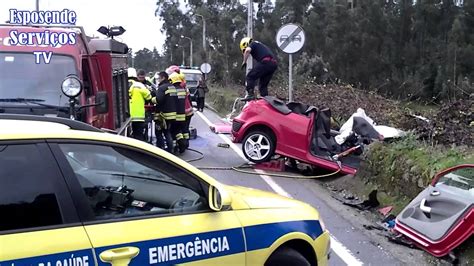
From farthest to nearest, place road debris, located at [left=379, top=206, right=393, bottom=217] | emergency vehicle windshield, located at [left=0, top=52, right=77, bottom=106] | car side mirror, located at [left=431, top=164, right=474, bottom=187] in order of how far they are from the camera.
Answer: road debris, located at [left=379, top=206, right=393, bottom=217]
emergency vehicle windshield, located at [left=0, top=52, right=77, bottom=106]
car side mirror, located at [left=431, top=164, right=474, bottom=187]

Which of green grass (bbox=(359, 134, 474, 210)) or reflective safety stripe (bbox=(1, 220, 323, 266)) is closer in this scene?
reflective safety stripe (bbox=(1, 220, 323, 266))

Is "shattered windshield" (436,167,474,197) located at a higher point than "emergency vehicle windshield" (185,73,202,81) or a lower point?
lower

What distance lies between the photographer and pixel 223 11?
74.7 m

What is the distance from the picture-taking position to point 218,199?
3.87 m

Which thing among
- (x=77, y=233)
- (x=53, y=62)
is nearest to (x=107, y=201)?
(x=77, y=233)

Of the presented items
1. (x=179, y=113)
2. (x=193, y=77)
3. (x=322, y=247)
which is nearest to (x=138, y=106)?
(x=179, y=113)

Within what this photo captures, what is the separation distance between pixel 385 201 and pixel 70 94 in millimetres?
4436

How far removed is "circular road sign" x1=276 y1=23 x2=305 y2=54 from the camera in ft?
43.4

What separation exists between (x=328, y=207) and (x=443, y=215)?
8.33 feet

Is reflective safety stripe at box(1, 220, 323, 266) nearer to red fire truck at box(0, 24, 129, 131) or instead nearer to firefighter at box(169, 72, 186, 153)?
red fire truck at box(0, 24, 129, 131)

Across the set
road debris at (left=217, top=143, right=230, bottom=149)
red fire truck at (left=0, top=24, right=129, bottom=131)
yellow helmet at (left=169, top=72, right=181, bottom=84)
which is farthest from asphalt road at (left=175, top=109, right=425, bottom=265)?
red fire truck at (left=0, top=24, right=129, bottom=131)

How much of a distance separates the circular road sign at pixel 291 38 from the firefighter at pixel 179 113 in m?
2.37

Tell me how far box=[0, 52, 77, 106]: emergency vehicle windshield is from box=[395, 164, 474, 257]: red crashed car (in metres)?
4.36

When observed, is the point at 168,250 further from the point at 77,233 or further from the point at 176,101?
the point at 176,101
